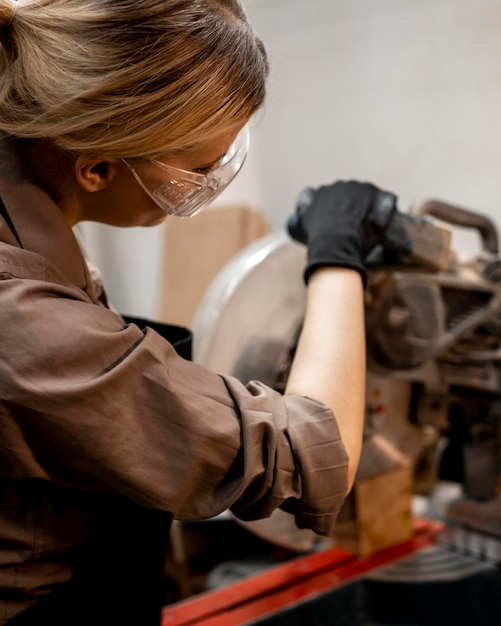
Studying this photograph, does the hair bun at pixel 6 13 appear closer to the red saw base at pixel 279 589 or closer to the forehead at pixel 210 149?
the forehead at pixel 210 149

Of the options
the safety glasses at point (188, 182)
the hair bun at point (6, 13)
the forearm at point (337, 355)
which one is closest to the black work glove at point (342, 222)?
the forearm at point (337, 355)

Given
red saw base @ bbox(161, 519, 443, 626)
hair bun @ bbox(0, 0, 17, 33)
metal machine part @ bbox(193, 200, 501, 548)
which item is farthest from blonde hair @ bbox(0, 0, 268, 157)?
red saw base @ bbox(161, 519, 443, 626)

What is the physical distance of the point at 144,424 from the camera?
663 millimetres

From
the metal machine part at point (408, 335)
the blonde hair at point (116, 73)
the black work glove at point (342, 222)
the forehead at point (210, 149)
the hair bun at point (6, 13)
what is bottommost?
the metal machine part at point (408, 335)

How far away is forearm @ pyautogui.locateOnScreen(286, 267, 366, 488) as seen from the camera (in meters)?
0.79

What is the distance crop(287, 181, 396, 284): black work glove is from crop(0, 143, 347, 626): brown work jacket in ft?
0.79

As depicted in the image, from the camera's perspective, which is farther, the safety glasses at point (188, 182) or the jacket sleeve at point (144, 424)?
the safety glasses at point (188, 182)

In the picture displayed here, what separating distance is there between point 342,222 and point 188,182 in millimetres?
266

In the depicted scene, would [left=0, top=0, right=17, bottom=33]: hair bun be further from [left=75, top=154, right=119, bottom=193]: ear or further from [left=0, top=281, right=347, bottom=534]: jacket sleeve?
[left=0, top=281, right=347, bottom=534]: jacket sleeve

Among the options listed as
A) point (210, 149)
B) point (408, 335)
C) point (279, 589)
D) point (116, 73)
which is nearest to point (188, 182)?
point (210, 149)

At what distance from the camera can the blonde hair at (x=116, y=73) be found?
2.13 ft

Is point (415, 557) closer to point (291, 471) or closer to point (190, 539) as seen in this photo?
point (190, 539)

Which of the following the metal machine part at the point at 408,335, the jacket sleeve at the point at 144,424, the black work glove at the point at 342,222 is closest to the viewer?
the jacket sleeve at the point at 144,424

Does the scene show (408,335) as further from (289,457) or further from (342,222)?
(289,457)
